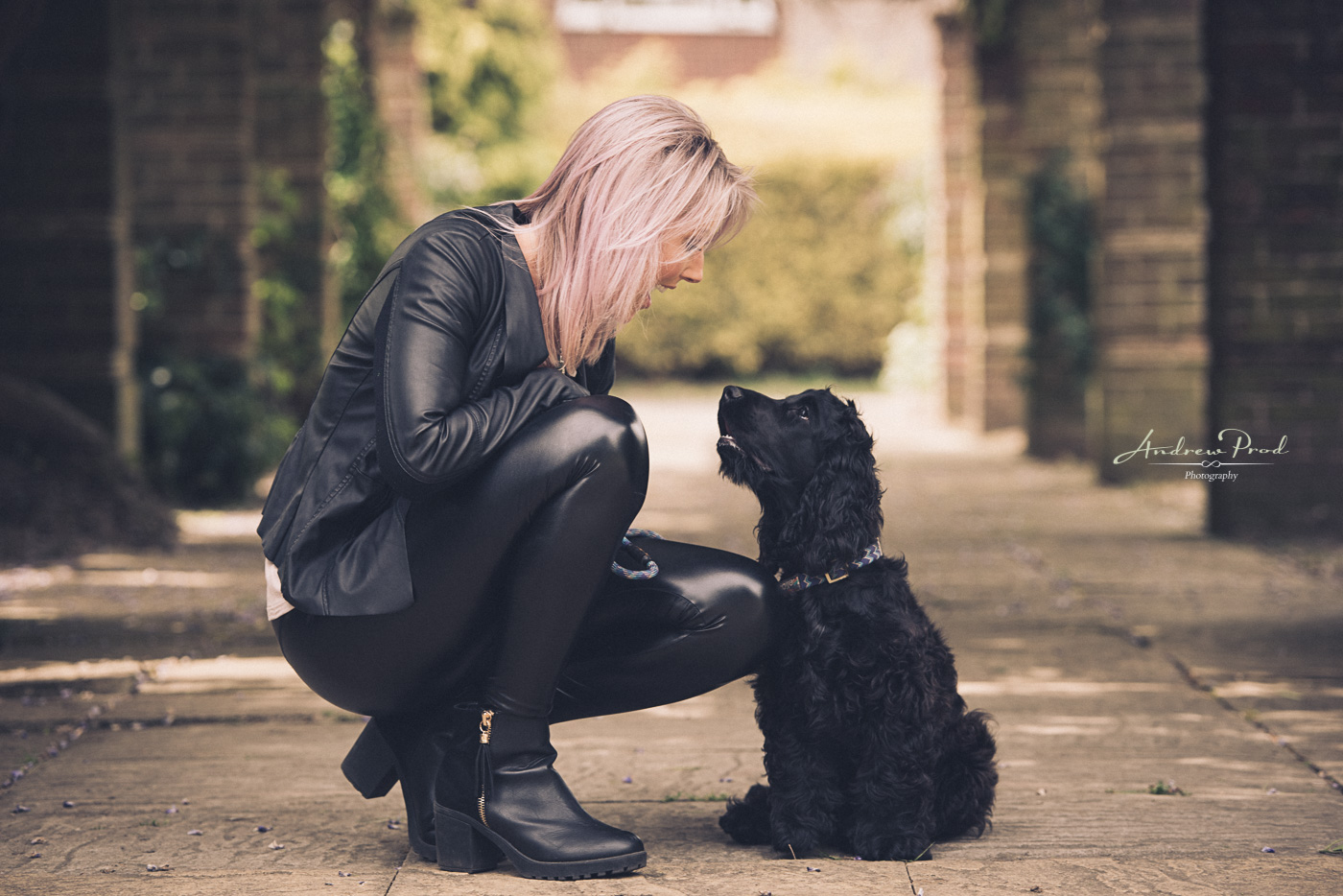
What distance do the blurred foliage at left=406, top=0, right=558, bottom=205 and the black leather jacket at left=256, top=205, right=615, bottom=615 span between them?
47.5 ft

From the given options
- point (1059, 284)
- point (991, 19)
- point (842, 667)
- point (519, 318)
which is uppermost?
point (991, 19)

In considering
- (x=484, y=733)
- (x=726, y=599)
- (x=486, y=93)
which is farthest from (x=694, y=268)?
(x=486, y=93)

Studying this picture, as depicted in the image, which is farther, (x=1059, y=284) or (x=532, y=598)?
(x=1059, y=284)

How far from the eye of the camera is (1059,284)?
36.6ft

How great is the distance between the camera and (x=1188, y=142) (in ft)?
31.1

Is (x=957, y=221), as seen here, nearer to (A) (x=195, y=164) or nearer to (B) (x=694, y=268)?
(A) (x=195, y=164)

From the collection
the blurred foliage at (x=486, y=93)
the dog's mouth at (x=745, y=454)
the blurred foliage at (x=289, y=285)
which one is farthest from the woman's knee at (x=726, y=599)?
the blurred foliage at (x=486, y=93)

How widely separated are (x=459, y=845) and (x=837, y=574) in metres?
0.87

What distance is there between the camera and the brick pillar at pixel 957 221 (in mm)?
13164

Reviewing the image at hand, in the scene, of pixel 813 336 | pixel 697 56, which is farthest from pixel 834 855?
pixel 697 56

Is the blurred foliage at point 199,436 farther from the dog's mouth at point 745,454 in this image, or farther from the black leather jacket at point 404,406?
the dog's mouth at point 745,454

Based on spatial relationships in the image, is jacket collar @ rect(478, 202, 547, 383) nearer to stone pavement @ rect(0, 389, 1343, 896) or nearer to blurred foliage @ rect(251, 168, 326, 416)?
stone pavement @ rect(0, 389, 1343, 896)

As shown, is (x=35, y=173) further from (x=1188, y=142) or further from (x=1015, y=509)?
(x=1188, y=142)

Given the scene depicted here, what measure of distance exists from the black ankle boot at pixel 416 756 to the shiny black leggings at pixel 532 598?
5 centimetres
